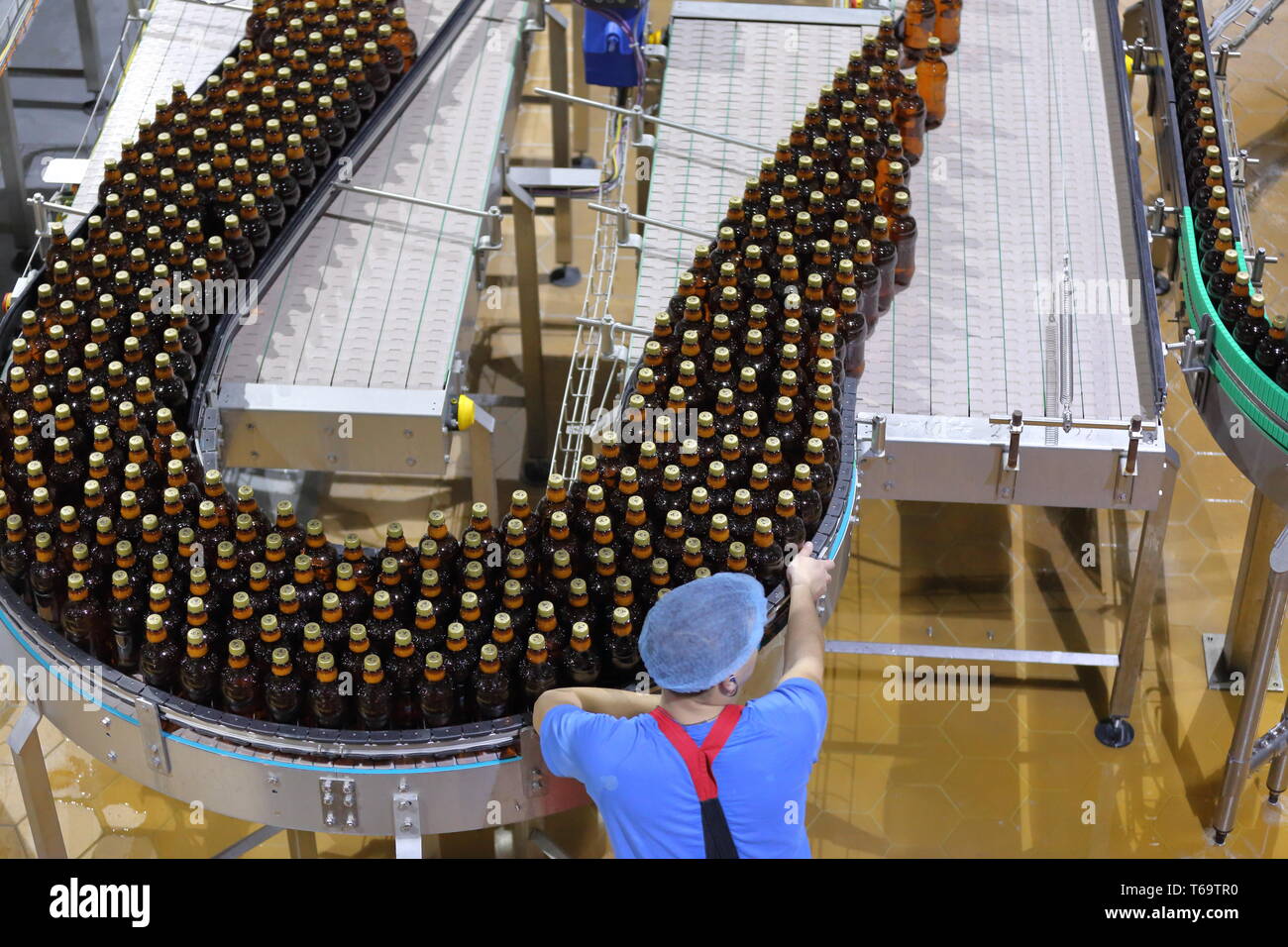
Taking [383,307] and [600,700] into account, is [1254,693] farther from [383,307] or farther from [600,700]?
[383,307]

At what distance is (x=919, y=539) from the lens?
23.7 feet

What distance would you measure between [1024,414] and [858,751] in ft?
5.09

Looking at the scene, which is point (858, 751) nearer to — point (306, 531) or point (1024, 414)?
point (1024, 414)

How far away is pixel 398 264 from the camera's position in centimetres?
608

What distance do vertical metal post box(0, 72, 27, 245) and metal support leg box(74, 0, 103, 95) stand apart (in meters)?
0.63

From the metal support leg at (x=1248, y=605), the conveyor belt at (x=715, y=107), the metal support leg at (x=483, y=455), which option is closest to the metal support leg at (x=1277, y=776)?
the metal support leg at (x=1248, y=605)

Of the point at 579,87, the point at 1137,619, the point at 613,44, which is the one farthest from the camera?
the point at 579,87

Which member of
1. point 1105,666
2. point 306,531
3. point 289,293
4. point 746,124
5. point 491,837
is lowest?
point 491,837

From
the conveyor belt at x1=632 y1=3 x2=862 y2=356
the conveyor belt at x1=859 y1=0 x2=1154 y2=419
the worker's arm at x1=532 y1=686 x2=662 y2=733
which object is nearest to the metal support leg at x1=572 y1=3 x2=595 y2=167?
the conveyor belt at x1=632 y1=3 x2=862 y2=356

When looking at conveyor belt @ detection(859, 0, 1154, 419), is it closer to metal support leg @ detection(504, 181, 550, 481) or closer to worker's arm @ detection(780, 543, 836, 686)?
worker's arm @ detection(780, 543, 836, 686)

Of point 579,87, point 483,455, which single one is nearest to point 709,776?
point 483,455

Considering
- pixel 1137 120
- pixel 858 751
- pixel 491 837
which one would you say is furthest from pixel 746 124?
pixel 1137 120

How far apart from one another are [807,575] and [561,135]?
444 cm

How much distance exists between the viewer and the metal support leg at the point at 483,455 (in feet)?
18.7
